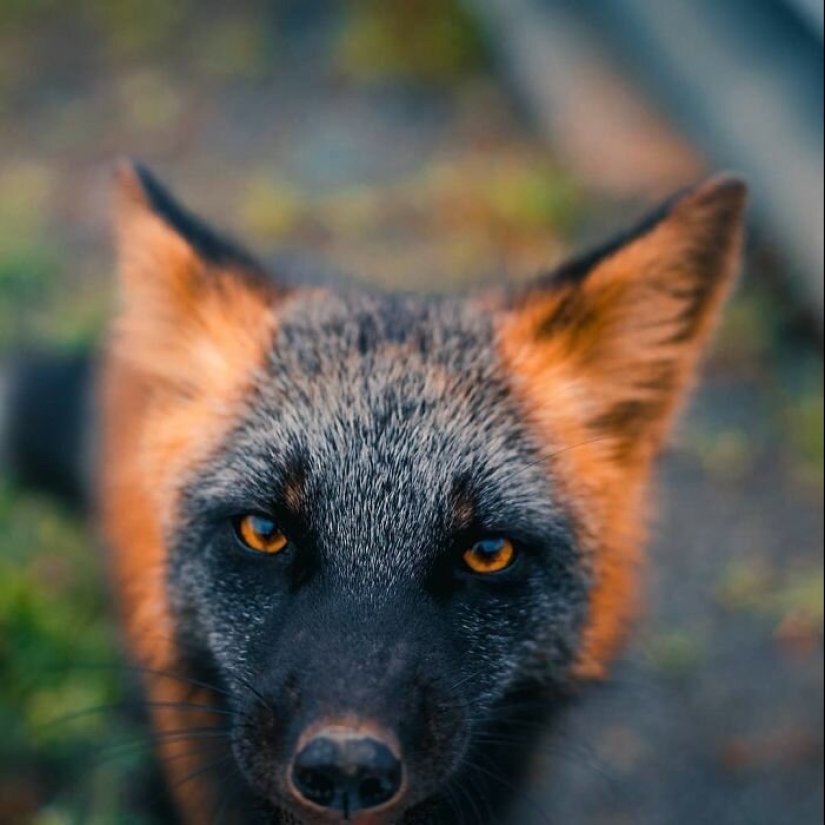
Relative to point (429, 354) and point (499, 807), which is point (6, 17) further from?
point (499, 807)

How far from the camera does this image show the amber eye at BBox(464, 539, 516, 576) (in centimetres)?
338

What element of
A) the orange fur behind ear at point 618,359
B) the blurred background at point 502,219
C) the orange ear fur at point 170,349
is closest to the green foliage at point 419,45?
the blurred background at point 502,219

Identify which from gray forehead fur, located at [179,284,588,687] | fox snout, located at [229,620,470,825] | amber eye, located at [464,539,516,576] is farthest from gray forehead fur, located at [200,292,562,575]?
fox snout, located at [229,620,470,825]

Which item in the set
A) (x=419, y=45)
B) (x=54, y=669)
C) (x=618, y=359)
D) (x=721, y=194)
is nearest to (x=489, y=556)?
(x=618, y=359)

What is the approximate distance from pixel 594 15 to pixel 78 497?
4.74 meters

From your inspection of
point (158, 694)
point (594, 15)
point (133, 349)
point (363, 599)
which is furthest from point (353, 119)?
point (363, 599)

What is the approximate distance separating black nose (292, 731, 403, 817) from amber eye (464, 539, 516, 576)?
0.70 meters

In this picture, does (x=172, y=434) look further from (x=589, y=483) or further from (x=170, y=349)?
(x=589, y=483)

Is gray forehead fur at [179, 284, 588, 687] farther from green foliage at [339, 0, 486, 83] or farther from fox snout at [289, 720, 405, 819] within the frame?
green foliage at [339, 0, 486, 83]

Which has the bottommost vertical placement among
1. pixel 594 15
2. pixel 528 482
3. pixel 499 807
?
pixel 499 807

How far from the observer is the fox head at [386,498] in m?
3.06

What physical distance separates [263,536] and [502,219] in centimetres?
489

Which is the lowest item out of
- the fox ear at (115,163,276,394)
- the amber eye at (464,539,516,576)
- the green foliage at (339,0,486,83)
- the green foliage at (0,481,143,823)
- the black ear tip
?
the green foliage at (0,481,143,823)

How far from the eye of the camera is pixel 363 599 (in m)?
3.16
